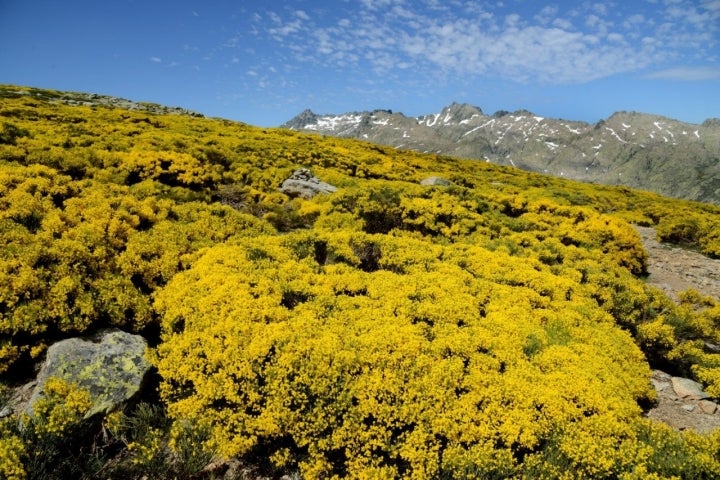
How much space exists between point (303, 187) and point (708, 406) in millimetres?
17968

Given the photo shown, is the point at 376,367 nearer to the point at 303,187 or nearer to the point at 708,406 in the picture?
the point at 708,406

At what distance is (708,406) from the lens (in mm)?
11352

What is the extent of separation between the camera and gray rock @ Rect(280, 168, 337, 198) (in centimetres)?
2178

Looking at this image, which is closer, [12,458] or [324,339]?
[12,458]

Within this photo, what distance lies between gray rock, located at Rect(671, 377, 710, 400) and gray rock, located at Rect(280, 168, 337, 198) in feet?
53.7

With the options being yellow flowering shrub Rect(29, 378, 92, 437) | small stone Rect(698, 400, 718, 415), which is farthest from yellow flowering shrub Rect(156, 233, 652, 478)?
small stone Rect(698, 400, 718, 415)

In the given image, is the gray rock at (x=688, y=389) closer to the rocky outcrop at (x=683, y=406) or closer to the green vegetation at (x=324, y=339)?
the rocky outcrop at (x=683, y=406)

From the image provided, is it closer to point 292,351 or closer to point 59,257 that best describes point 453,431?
point 292,351

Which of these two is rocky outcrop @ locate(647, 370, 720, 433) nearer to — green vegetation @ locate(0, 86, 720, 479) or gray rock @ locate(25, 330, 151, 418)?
green vegetation @ locate(0, 86, 720, 479)

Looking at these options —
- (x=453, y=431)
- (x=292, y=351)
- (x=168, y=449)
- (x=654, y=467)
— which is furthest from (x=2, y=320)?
(x=654, y=467)

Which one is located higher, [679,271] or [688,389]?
[679,271]

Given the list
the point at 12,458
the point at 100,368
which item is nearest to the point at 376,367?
the point at 100,368

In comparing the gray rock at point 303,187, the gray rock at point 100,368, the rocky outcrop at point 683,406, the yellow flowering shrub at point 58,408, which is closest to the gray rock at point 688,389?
the rocky outcrop at point 683,406

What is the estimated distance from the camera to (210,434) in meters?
8.46
